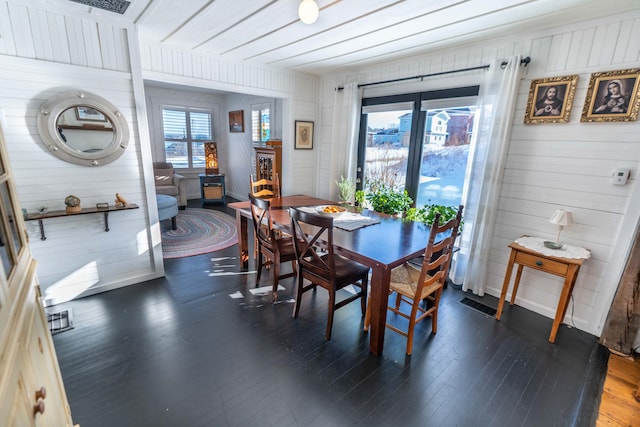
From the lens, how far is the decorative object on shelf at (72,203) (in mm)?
2373

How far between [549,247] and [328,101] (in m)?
3.26

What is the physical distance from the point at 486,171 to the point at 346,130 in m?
1.90

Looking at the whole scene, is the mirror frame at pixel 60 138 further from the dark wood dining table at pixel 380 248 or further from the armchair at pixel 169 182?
the armchair at pixel 169 182

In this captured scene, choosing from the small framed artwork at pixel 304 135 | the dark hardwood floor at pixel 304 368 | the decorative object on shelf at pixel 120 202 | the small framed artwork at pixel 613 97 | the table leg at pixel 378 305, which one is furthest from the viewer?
the small framed artwork at pixel 304 135

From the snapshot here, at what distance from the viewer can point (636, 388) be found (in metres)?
1.86

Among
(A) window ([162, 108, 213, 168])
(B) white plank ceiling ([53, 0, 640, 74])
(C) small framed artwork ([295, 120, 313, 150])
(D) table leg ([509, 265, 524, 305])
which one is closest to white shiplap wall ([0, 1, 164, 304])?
(B) white plank ceiling ([53, 0, 640, 74])

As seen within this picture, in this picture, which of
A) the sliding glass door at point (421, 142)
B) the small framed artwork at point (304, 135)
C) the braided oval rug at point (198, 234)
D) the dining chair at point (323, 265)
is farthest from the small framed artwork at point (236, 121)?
the dining chair at point (323, 265)

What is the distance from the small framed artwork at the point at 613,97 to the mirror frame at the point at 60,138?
384cm

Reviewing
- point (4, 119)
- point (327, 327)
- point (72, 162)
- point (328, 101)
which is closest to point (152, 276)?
point (72, 162)

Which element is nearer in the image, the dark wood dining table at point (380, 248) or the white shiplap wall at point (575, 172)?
the dark wood dining table at point (380, 248)

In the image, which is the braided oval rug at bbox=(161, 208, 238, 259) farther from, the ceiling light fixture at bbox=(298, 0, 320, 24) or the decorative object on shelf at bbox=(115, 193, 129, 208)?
the ceiling light fixture at bbox=(298, 0, 320, 24)

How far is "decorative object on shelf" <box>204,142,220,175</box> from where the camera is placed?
6.65 metres

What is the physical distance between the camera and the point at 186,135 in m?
6.66

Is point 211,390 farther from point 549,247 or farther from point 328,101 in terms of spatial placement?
point 328,101
